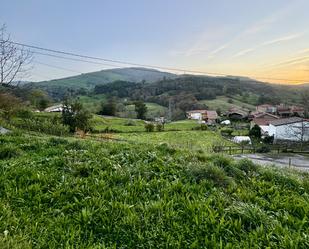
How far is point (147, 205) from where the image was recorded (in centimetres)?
380

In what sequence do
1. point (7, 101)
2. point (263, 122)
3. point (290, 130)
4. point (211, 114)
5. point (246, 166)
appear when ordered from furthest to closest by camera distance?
point (211, 114) < point (263, 122) < point (290, 130) < point (7, 101) < point (246, 166)

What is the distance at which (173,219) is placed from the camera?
138 inches

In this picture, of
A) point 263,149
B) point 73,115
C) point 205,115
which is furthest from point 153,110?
point 263,149

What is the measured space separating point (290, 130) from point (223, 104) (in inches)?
1634

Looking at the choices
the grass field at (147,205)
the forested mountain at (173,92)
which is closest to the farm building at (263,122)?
the forested mountain at (173,92)

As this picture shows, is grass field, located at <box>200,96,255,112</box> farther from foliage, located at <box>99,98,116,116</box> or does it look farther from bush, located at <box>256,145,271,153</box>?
bush, located at <box>256,145,271,153</box>

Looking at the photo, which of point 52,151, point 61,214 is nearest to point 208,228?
point 61,214

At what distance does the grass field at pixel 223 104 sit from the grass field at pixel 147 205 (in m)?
79.6

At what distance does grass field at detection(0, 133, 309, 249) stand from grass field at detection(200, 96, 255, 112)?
7958cm

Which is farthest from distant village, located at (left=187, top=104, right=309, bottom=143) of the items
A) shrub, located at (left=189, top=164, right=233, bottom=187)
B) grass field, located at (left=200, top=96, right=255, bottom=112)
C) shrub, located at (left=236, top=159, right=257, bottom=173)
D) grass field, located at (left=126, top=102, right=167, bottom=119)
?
shrub, located at (left=189, top=164, right=233, bottom=187)

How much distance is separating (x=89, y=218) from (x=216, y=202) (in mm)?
1778

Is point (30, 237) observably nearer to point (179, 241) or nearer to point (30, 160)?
point (179, 241)

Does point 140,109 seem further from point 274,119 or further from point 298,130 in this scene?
point 298,130

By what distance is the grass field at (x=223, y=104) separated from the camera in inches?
3278
